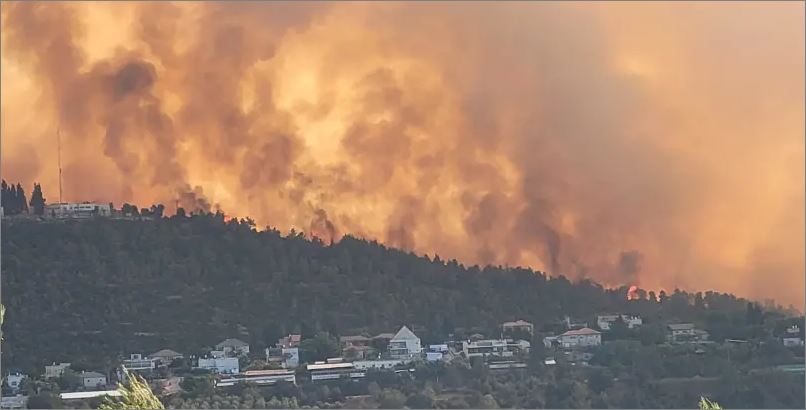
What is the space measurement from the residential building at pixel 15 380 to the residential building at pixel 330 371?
2.62 m

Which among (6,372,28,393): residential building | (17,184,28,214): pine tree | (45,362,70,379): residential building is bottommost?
(6,372,28,393): residential building

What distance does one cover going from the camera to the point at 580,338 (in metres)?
13.1

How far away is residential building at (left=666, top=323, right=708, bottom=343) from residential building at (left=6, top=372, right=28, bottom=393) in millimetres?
6220

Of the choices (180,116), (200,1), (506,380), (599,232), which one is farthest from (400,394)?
(200,1)

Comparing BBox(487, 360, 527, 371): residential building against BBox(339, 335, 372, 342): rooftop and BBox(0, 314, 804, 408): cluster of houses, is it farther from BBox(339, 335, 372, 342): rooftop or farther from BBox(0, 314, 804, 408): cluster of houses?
BBox(339, 335, 372, 342): rooftop

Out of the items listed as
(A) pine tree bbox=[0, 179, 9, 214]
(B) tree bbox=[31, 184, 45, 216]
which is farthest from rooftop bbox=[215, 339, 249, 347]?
(A) pine tree bbox=[0, 179, 9, 214]

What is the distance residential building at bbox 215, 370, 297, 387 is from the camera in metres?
12.4

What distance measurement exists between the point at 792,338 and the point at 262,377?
531 cm

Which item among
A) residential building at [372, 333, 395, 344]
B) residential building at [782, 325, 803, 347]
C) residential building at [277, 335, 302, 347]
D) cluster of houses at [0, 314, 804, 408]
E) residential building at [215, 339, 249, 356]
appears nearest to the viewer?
cluster of houses at [0, 314, 804, 408]

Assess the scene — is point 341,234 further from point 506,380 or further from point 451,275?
point 506,380

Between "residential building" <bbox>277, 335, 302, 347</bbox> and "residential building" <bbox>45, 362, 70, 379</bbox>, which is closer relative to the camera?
"residential building" <bbox>45, 362, 70, 379</bbox>

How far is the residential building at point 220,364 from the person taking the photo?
12.4 metres

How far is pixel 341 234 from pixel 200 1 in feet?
8.46

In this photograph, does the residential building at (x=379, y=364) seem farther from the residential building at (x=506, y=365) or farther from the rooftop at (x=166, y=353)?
the rooftop at (x=166, y=353)
